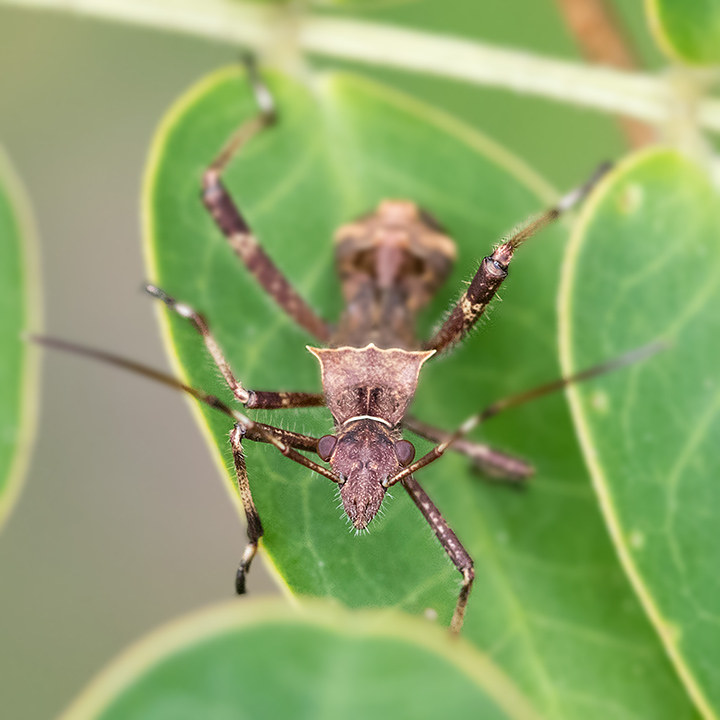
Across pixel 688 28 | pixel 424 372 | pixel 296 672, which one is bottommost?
pixel 296 672

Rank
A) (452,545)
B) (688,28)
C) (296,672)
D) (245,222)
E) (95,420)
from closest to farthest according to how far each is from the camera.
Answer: (296,672) < (452,545) < (688,28) < (245,222) < (95,420)

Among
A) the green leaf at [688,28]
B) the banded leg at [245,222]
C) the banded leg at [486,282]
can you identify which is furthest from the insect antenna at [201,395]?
the green leaf at [688,28]

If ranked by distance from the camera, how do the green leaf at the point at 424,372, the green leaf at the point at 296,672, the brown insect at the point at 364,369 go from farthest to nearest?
1. the brown insect at the point at 364,369
2. the green leaf at the point at 424,372
3. the green leaf at the point at 296,672

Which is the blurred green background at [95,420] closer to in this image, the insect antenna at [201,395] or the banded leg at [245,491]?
the insect antenna at [201,395]

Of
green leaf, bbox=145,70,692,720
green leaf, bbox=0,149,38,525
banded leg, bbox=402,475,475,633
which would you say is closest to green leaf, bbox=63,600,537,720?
green leaf, bbox=145,70,692,720

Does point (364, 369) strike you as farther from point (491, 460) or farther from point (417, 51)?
point (417, 51)

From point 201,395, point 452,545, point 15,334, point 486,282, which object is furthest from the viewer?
point 486,282

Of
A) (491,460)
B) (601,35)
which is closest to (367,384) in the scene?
(491,460)
